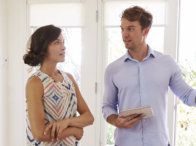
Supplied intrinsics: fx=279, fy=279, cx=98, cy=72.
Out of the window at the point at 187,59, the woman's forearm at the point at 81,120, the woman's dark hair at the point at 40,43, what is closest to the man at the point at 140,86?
the woman's forearm at the point at 81,120

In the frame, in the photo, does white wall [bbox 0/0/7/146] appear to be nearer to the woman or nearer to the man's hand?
the woman

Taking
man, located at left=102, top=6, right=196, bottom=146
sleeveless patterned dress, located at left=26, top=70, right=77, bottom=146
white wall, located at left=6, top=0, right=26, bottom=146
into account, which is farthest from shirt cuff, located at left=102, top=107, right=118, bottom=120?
white wall, located at left=6, top=0, right=26, bottom=146

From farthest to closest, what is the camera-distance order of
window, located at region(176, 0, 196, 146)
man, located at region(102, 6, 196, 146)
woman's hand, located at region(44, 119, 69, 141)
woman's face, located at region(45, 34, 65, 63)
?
window, located at region(176, 0, 196, 146), man, located at region(102, 6, 196, 146), woman's face, located at region(45, 34, 65, 63), woman's hand, located at region(44, 119, 69, 141)

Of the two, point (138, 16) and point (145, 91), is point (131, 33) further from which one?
point (145, 91)

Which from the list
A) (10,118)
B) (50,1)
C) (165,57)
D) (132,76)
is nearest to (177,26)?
(165,57)

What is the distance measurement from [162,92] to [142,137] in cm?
30

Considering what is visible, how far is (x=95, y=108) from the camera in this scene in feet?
9.50

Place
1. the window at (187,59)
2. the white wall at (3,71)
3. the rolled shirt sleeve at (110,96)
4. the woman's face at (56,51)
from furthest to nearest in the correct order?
the white wall at (3,71) → the window at (187,59) → the rolled shirt sleeve at (110,96) → the woman's face at (56,51)

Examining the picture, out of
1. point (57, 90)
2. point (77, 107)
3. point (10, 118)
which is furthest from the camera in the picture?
point (10, 118)

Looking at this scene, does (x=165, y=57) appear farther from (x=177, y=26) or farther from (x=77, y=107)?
(x=177, y=26)

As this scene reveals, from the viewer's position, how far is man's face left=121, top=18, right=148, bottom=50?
5.73ft

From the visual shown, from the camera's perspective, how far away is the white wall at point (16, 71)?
307 cm

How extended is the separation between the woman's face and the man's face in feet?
1.35

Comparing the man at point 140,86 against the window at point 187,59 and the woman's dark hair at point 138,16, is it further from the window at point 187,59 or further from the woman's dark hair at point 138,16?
the window at point 187,59
